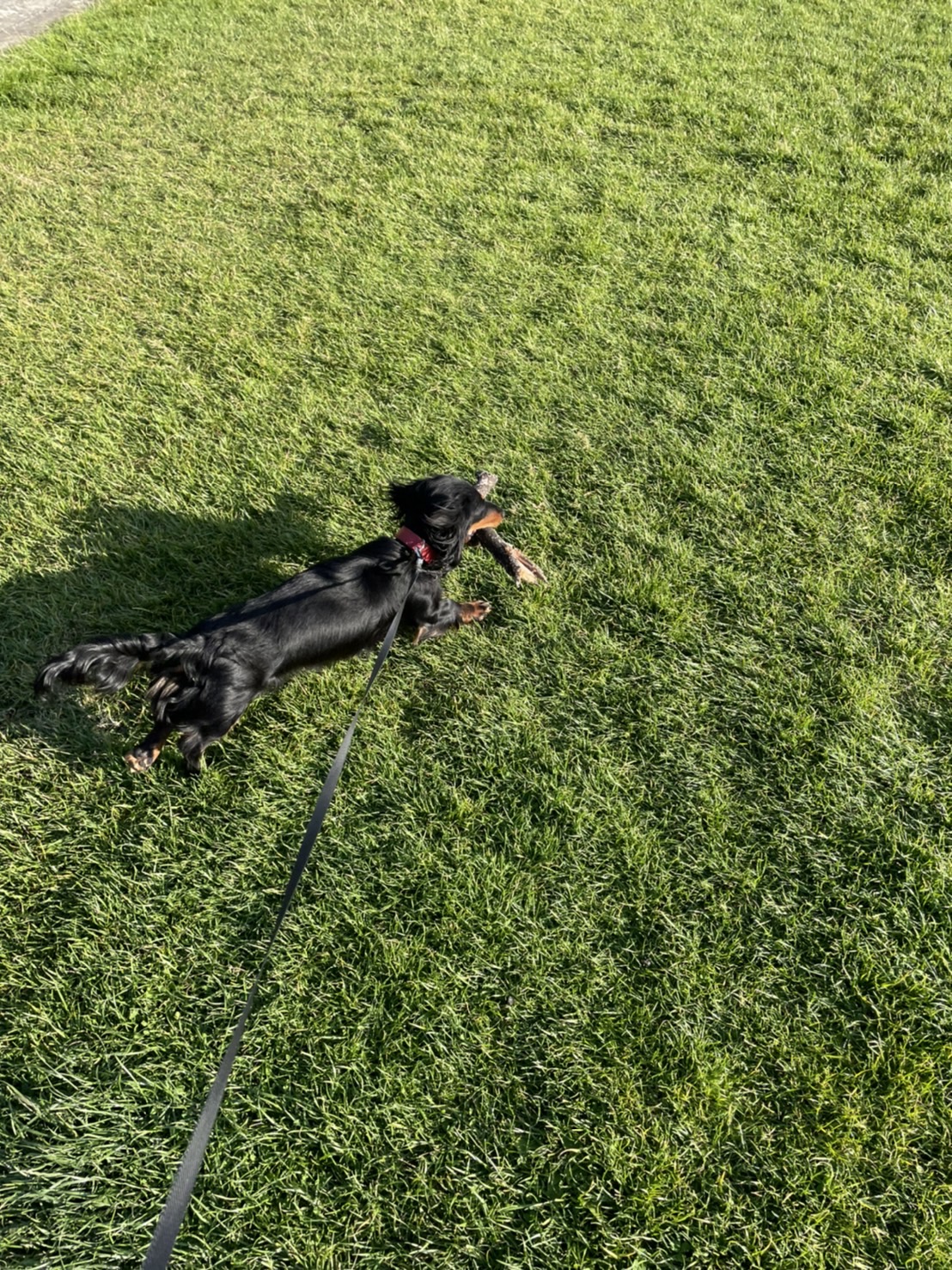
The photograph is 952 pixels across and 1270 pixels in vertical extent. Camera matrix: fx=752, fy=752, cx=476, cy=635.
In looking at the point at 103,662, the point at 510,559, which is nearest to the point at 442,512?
the point at 510,559

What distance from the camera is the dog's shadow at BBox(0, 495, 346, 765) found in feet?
9.00

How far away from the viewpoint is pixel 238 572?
312 cm

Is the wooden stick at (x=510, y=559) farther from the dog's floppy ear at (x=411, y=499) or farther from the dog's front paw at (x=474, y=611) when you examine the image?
the dog's floppy ear at (x=411, y=499)

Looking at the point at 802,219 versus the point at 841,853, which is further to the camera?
the point at 802,219

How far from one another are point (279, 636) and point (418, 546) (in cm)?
62

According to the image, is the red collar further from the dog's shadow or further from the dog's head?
the dog's shadow

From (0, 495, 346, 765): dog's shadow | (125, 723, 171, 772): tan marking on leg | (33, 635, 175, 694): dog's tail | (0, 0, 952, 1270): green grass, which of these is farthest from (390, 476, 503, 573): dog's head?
(125, 723, 171, 772): tan marking on leg

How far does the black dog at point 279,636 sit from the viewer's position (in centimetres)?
242

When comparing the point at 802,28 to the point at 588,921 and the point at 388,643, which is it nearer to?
the point at 388,643

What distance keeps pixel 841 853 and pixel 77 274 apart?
16.3 feet

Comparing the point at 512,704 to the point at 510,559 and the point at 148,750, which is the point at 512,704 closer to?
the point at 510,559

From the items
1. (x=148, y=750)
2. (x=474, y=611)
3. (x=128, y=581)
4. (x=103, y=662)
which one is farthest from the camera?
(x=128, y=581)

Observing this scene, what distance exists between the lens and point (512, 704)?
9.00ft

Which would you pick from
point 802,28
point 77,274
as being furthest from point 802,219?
point 77,274
